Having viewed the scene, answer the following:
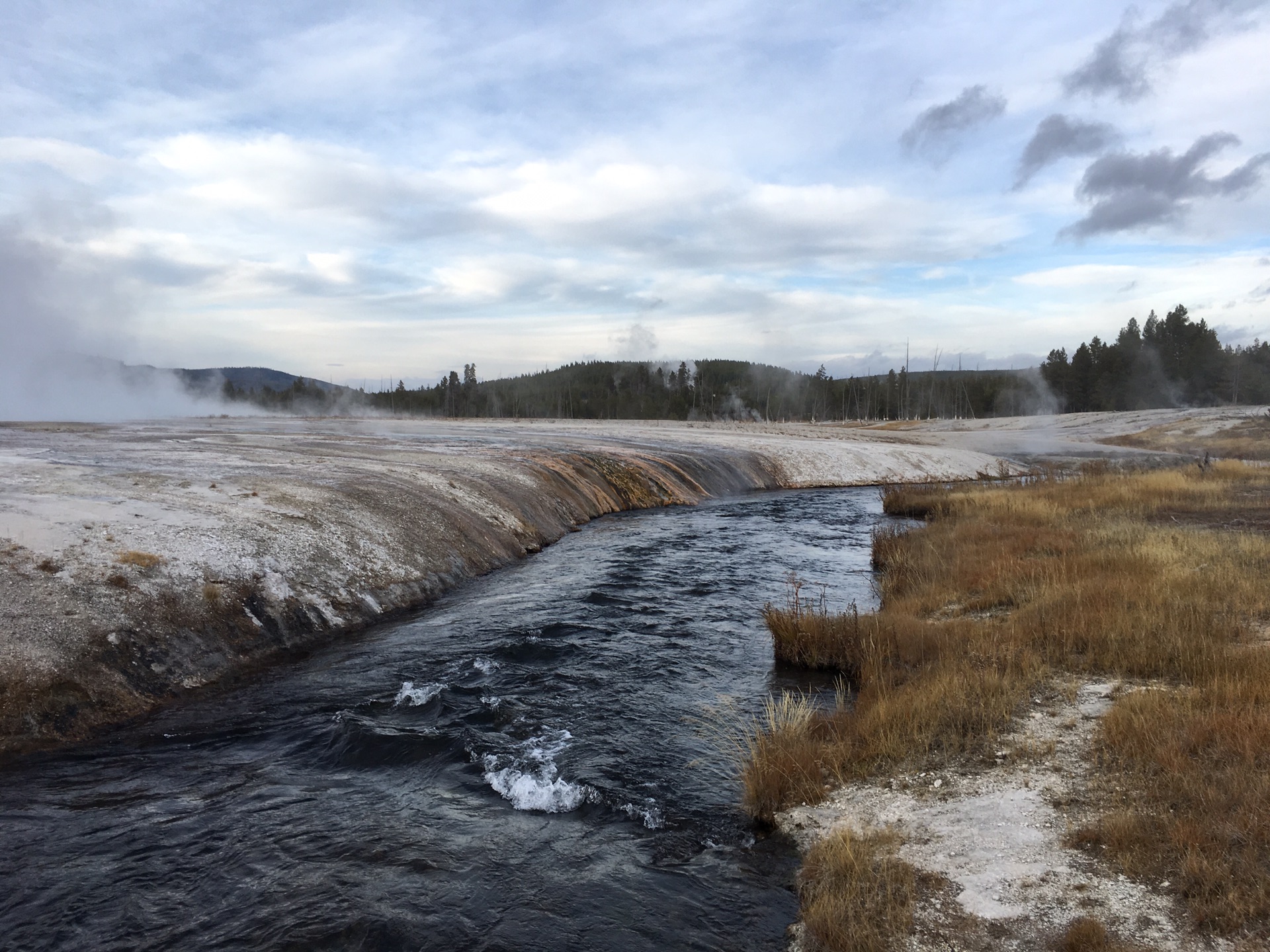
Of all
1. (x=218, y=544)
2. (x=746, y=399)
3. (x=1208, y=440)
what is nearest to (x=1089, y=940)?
(x=218, y=544)

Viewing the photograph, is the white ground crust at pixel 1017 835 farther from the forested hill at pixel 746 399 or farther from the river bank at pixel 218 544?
the forested hill at pixel 746 399

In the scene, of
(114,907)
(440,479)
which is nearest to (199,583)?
(114,907)

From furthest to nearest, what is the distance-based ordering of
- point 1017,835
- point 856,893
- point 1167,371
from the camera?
1. point 1167,371
2. point 1017,835
3. point 856,893

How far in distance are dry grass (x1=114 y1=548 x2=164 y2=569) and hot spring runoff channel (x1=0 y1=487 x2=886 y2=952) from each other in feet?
8.11

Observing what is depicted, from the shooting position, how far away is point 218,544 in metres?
11.7

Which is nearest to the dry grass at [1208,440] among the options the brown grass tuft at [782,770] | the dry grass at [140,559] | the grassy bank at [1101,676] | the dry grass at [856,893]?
the grassy bank at [1101,676]

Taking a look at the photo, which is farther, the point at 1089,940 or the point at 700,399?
the point at 700,399

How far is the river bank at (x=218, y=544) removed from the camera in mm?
8492

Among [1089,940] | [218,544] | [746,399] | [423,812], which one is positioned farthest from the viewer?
[746,399]

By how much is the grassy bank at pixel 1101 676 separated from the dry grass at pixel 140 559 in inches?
336

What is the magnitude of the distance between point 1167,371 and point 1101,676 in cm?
11960

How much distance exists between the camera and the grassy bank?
193 inches

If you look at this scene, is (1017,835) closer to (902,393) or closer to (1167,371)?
(1167,371)

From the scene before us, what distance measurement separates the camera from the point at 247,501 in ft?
47.3
